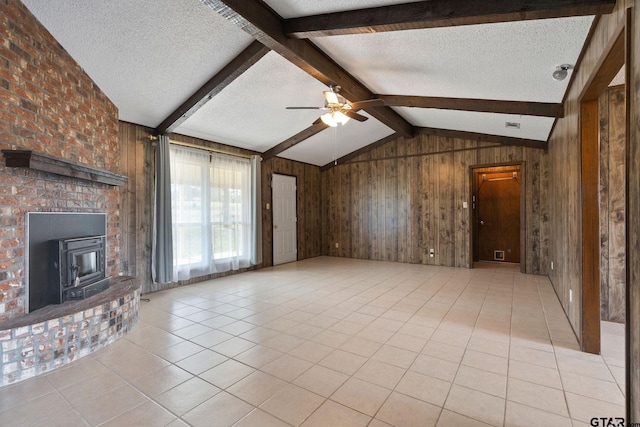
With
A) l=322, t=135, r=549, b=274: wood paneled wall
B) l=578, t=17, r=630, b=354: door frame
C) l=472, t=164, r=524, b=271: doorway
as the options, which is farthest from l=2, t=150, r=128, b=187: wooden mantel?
l=472, t=164, r=524, b=271: doorway

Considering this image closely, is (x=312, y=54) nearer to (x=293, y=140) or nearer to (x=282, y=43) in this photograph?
(x=282, y=43)

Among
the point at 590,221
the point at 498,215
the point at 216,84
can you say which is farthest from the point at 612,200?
the point at 216,84

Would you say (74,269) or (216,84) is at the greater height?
(216,84)

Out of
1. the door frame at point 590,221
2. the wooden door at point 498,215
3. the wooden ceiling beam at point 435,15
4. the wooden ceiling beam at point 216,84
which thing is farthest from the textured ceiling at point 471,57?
the wooden door at point 498,215

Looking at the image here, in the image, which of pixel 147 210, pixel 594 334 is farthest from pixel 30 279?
pixel 594 334

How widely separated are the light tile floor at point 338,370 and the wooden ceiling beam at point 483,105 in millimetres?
2393

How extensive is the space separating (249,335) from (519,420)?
217cm

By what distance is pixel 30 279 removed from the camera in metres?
2.37

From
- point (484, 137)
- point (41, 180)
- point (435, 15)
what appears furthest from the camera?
point (484, 137)

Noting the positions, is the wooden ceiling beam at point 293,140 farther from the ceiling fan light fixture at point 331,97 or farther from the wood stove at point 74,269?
the wood stove at point 74,269

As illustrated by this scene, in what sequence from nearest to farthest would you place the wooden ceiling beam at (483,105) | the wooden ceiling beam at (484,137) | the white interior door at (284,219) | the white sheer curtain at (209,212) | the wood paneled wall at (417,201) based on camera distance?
the wooden ceiling beam at (483,105), the white sheer curtain at (209,212), the wooden ceiling beam at (484,137), the wood paneled wall at (417,201), the white interior door at (284,219)

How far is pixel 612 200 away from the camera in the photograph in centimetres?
302

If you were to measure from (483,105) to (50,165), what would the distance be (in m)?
4.68

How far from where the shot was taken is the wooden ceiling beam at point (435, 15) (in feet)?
6.02
